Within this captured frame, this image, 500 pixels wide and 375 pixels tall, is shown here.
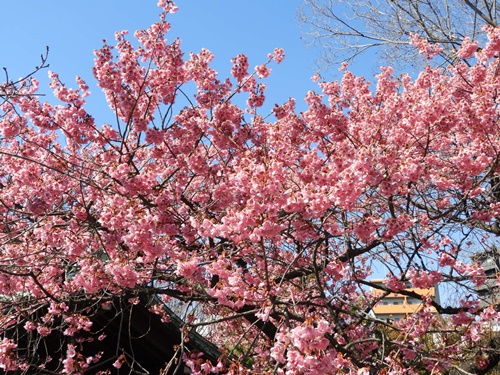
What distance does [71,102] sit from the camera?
610 cm

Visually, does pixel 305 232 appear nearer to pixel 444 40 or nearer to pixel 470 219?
pixel 470 219

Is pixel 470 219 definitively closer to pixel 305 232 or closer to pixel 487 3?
pixel 305 232

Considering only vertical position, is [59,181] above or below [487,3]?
below

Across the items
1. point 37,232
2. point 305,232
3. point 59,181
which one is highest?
point 305,232

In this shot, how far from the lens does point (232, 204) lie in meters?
5.80

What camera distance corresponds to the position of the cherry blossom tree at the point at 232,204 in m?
4.89

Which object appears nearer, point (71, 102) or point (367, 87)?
point (71, 102)

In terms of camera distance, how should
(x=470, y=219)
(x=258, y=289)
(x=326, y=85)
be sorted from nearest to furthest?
(x=258, y=289) → (x=470, y=219) → (x=326, y=85)

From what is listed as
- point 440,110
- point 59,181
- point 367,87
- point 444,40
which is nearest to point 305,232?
point 440,110

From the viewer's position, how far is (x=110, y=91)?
241 inches

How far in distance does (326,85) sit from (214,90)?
7.57 ft

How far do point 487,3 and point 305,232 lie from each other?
264 inches

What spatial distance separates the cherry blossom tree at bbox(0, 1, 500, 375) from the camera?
4895mm

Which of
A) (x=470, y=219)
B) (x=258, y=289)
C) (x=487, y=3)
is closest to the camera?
(x=258, y=289)
